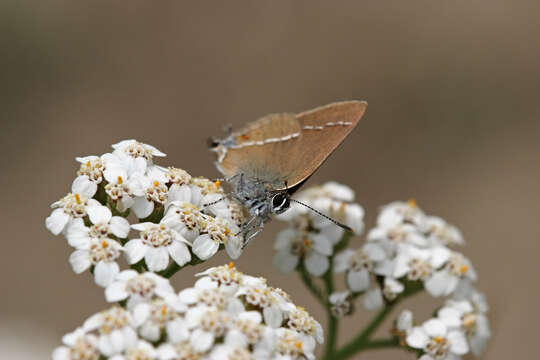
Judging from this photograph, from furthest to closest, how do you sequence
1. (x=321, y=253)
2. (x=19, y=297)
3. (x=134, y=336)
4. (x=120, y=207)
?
(x=19, y=297), (x=321, y=253), (x=120, y=207), (x=134, y=336)

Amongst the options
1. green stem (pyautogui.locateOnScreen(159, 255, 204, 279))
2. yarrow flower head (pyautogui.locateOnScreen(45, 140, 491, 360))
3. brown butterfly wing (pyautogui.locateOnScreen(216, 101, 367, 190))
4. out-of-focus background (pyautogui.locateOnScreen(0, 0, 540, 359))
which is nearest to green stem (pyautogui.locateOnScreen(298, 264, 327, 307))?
yarrow flower head (pyautogui.locateOnScreen(45, 140, 491, 360))

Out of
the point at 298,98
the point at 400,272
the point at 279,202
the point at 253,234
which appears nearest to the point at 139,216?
the point at 253,234

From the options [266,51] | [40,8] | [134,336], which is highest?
[40,8]

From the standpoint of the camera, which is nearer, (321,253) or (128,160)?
(128,160)

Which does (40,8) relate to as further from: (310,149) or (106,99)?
(310,149)

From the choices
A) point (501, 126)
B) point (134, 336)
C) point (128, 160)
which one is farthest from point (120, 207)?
point (501, 126)

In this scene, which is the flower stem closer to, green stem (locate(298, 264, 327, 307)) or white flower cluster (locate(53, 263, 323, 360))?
green stem (locate(298, 264, 327, 307))
